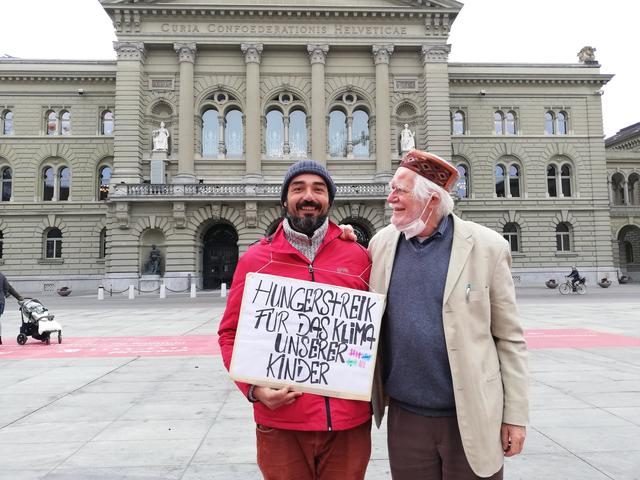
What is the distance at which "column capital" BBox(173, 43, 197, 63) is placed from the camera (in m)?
33.9

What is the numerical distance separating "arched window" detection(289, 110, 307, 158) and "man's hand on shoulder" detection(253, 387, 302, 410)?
111 feet

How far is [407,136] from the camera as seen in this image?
35.2 m

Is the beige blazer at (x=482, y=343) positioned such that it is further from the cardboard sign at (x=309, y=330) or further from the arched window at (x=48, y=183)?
the arched window at (x=48, y=183)

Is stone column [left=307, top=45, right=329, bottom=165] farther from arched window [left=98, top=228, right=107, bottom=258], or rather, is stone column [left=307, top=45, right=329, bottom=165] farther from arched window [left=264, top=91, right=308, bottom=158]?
arched window [left=98, top=228, right=107, bottom=258]

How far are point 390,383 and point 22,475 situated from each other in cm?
349

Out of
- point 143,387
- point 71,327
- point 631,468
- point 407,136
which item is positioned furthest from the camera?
point 407,136

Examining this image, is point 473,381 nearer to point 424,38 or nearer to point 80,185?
point 424,38

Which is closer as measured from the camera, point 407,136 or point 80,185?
point 407,136

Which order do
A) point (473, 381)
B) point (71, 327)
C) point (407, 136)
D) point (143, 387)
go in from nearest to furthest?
point (473, 381) → point (143, 387) → point (71, 327) → point (407, 136)

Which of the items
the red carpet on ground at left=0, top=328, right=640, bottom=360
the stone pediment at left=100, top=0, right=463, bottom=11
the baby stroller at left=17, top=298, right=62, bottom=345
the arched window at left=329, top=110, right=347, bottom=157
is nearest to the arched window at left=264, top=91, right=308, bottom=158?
the arched window at left=329, top=110, right=347, bottom=157

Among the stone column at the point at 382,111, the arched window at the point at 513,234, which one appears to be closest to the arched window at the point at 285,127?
the stone column at the point at 382,111

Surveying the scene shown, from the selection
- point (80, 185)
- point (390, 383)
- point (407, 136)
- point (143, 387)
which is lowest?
point (143, 387)

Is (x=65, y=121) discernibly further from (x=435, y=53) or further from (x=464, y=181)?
(x=464, y=181)

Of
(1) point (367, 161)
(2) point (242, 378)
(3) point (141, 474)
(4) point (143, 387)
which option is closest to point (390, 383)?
(2) point (242, 378)
